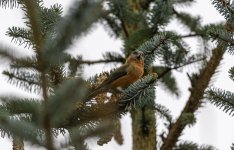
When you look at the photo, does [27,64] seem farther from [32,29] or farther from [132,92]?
[132,92]

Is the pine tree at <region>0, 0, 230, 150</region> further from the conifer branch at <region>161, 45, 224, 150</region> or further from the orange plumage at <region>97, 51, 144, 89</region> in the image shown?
the orange plumage at <region>97, 51, 144, 89</region>

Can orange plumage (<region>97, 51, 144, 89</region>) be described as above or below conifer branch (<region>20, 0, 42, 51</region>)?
above

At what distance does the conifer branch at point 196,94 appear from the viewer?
4379 millimetres

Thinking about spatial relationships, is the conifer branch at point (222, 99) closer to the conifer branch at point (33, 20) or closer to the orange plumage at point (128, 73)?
the orange plumage at point (128, 73)

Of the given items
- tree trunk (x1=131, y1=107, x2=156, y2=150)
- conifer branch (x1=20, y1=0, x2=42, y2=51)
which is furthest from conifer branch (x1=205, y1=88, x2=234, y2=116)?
tree trunk (x1=131, y1=107, x2=156, y2=150)

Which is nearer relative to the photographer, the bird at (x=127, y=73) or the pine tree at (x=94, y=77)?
the pine tree at (x=94, y=77)

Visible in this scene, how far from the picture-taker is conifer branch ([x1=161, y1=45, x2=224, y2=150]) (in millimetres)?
4379

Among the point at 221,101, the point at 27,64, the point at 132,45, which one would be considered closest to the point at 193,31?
the point at 132,45

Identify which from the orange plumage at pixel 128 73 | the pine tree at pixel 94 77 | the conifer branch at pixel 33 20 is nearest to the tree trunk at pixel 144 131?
the pine tree at pixel 94 77

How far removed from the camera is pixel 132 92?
3012mm

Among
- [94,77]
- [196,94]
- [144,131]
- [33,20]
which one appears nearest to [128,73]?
[196,94]

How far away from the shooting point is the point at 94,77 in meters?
3.55

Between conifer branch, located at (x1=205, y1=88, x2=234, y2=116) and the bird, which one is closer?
conifer branch, located at (x1=205, y1=88, x2=234, y2=116)

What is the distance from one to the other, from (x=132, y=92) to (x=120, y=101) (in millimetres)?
103
